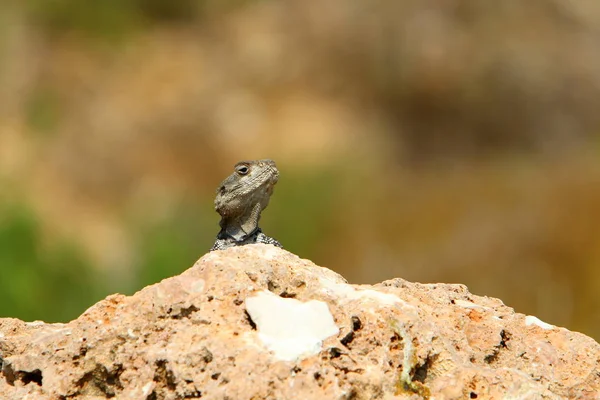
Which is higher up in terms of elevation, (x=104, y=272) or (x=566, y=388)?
(x=104, y=272)

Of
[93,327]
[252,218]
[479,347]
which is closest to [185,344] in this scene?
[93,327]

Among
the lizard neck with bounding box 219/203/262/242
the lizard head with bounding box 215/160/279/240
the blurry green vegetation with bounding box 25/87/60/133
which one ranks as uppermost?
the blurry green vegetation with bounding box 25/87/60/133

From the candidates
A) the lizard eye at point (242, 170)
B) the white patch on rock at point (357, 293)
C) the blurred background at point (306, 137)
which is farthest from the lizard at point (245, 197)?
the blurred background at point (306, 137)

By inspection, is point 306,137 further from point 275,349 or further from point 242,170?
point 275,349

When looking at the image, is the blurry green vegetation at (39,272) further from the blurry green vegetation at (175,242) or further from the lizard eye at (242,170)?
the lizard eye at (242,170)

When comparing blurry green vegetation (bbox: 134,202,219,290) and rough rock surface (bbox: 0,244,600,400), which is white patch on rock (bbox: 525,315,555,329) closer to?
rough rock surface (bbox: 0,244,600,400)

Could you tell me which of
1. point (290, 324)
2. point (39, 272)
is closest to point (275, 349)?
point (290, 324)

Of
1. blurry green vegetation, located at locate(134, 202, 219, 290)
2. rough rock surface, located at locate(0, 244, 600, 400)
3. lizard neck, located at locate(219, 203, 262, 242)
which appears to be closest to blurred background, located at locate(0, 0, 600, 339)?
blurry green vegetation, located at locate(134, 202, 219, 290)

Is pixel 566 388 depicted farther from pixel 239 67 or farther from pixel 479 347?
pixel 239 67
